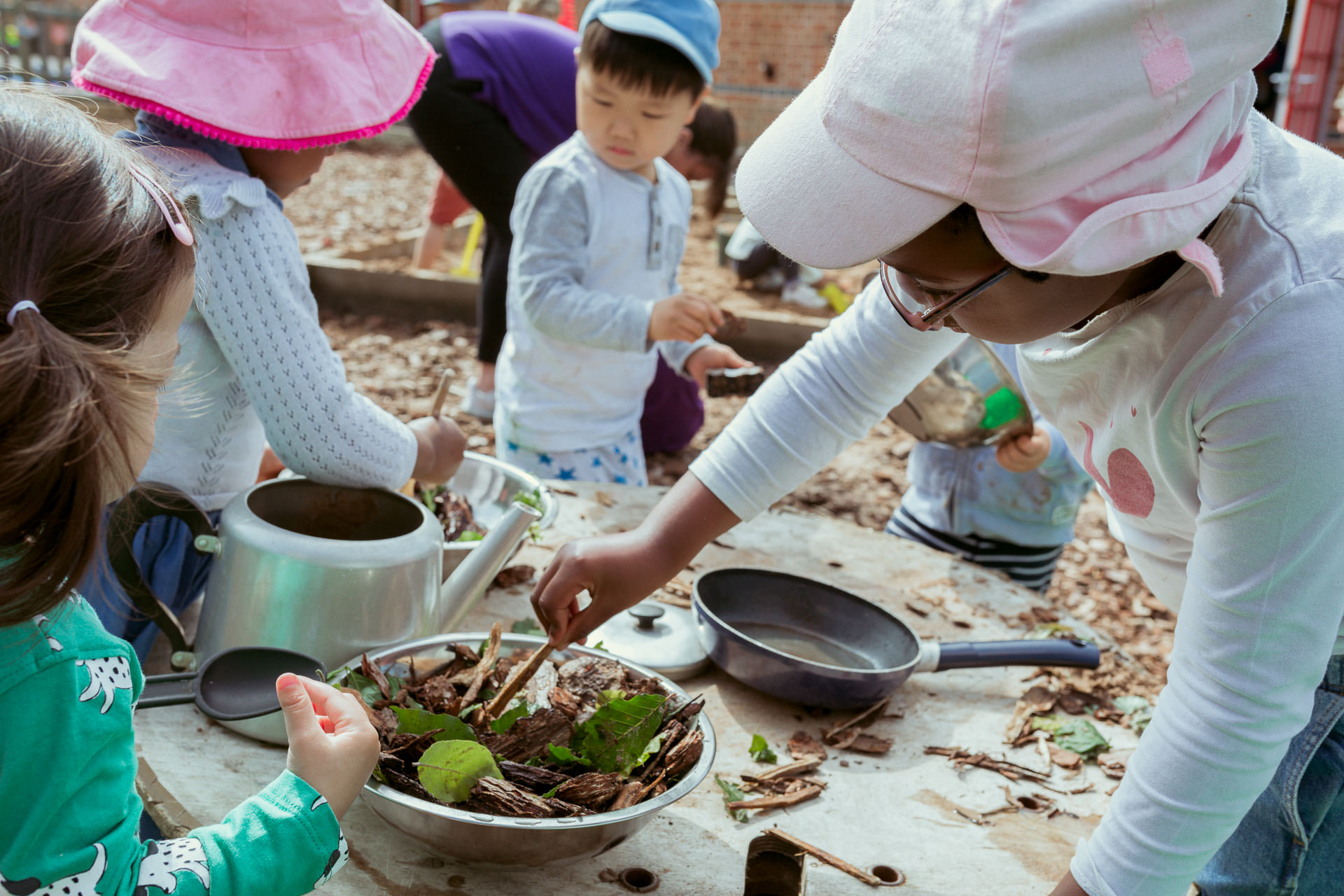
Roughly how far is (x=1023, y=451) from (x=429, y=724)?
4.94ft

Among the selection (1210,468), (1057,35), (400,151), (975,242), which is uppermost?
(1057,35)

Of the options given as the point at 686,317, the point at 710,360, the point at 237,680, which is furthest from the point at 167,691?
the point at 710,360

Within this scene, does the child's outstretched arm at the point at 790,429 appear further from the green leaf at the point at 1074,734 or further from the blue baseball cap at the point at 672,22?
the blue baseball cap at the point at 672,22

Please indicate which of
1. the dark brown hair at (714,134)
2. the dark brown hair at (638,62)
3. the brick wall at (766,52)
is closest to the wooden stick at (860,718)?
the dark brown hair at (638,62)

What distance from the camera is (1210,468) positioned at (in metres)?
0.98

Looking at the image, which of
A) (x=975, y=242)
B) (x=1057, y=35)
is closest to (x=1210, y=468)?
(x=975, y=242)

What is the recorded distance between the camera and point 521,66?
361 cm

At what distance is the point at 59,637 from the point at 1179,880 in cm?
97

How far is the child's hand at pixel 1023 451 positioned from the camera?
223cm

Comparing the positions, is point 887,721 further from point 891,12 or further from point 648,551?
point 891,12

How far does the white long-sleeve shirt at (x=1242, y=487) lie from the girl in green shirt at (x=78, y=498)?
738mm

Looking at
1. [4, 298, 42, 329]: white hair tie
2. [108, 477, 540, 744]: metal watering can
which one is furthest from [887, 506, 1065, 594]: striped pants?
[4, 298, 42, 329]: white hair tie

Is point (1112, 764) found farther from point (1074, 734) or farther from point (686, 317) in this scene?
point (686, 317)

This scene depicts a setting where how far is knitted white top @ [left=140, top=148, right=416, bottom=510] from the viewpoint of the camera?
140cm
